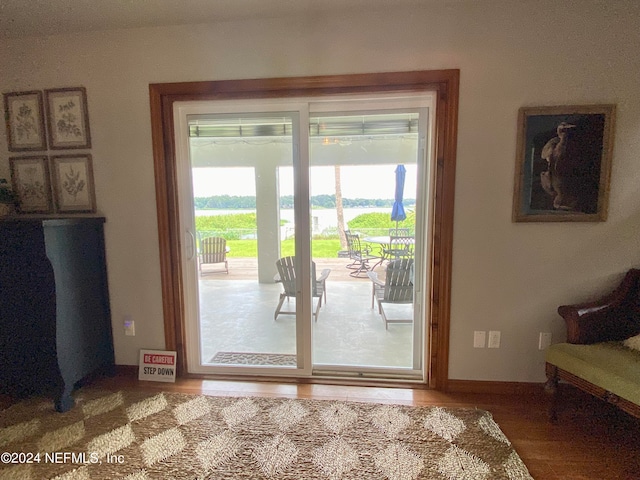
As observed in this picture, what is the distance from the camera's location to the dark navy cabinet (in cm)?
180

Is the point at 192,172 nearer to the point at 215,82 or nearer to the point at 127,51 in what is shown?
the point at 215,82

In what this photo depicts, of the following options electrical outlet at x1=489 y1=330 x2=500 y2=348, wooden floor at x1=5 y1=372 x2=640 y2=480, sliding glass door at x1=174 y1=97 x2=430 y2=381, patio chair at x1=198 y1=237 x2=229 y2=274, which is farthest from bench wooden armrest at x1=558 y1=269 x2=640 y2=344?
patio chair at x1=198 y1=237 x2=229 y2=274

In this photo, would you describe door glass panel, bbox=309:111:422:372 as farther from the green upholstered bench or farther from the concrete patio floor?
the green upholstered bench

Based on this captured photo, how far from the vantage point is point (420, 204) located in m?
2.14

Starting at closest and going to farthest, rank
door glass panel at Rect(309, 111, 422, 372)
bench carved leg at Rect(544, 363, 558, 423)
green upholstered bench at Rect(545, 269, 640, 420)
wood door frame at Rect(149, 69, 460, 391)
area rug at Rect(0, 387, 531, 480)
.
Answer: area rug at Rect(0, 387, 531, 480) → green upholstered bench at Rect(545, 269, 640, 420) → bench carved leg at Rect(544, 363, 558, 423) → wood door frame at Rect(149, 69, 460, 391) → door glass panel at Rect(309, 111, 422, 372)

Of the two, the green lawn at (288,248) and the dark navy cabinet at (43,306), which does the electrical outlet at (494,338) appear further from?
the dark navy cabinet at (43,306)

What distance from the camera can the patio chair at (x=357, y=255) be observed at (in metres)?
2.29

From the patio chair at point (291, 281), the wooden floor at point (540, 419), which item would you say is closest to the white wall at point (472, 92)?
the wooden floor at point (540, 419)

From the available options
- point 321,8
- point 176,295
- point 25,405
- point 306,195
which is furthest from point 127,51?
point 25,405

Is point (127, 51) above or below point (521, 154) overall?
above

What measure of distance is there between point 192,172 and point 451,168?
1.80m

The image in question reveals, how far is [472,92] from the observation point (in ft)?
6.22

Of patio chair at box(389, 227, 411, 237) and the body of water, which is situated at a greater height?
Answer: the body of water

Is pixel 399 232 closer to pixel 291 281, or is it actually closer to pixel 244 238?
pixel 291 281
